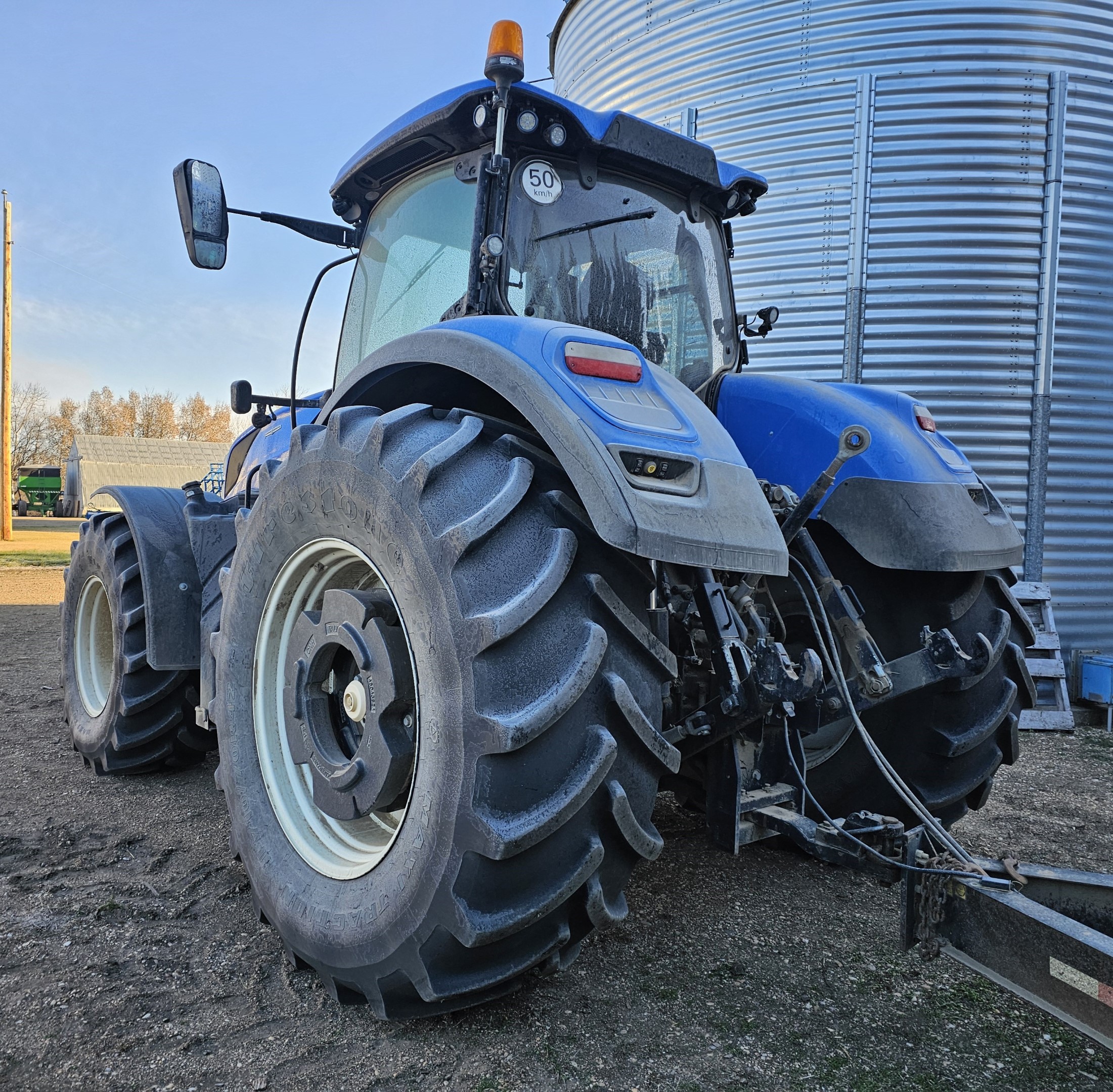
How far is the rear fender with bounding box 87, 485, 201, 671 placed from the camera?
331 centimetres

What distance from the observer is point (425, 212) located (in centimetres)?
274

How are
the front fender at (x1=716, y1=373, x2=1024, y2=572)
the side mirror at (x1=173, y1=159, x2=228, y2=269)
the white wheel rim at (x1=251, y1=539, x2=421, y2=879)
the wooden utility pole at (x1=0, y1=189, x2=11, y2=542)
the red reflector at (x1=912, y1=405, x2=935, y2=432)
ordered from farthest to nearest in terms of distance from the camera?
the wooden utility pole at (x1=0, y1=189, x2=11, y2=542), the side mirror at (x1=173, y1=159, x2=228, y2=269), the red reflector at (x1=912, y1=405, x2=935, y2=432), the front fender at (x1=716, y1=373, x2=1024, y2=572), the white wheel rim at (x1=251, y1=539, x2=421, y2=879)

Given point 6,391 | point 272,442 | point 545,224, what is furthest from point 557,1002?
point 6,391

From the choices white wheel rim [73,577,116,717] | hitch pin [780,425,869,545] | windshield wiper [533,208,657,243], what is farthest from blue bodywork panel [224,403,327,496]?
hitch pin [780,425,869,545]

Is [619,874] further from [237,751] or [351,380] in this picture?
[351,380]

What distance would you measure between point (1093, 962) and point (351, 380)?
193 cm

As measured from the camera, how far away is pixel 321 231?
321cm

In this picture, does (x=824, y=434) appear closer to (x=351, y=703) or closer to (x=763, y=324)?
(x=763, y=324)

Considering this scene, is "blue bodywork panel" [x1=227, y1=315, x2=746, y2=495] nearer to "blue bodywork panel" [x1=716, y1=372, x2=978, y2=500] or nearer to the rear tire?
"blue bodywork panel" [x1=716, y1=372, x2=978, y2=500]

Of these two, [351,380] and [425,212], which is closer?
[351,380]

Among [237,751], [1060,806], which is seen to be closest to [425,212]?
[237,751]

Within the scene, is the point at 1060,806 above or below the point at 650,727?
below

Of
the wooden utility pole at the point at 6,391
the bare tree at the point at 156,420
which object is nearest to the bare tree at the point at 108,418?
the bare tree at the point at 156,420

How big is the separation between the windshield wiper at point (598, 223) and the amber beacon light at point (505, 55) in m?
0.41
